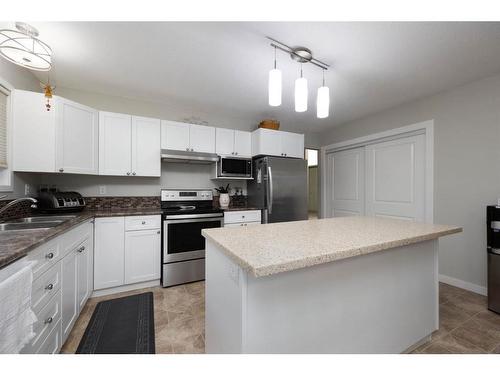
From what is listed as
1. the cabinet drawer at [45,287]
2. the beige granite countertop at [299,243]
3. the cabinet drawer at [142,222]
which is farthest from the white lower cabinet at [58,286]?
the beige granite countertop at [299,243]

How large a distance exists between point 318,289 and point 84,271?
2.08 metres

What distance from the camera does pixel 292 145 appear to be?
352cm

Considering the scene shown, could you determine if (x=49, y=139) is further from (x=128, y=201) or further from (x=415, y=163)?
(x=415, y=163)

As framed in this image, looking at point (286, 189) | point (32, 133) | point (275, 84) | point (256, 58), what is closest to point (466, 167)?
point (286, 189)

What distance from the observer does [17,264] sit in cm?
97

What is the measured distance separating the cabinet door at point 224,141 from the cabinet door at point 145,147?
2.62 ft

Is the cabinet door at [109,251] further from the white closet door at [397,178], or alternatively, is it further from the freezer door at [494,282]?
the freezer door at [494,282]

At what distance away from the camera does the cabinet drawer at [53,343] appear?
1228mm

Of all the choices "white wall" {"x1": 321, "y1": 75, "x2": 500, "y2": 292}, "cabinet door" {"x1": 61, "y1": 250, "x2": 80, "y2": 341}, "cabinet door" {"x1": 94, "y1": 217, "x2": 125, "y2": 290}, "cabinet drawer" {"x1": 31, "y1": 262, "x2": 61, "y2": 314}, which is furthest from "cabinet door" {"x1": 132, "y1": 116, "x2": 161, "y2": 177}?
"white wall" {"x1": 321, "y1": 75, "x2": 500, "y2": 292}

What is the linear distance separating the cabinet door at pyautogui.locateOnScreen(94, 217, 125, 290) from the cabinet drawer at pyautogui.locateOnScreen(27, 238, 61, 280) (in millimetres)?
851

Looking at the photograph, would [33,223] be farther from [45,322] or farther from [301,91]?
[301,91]

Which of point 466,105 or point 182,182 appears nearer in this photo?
point 466,105
